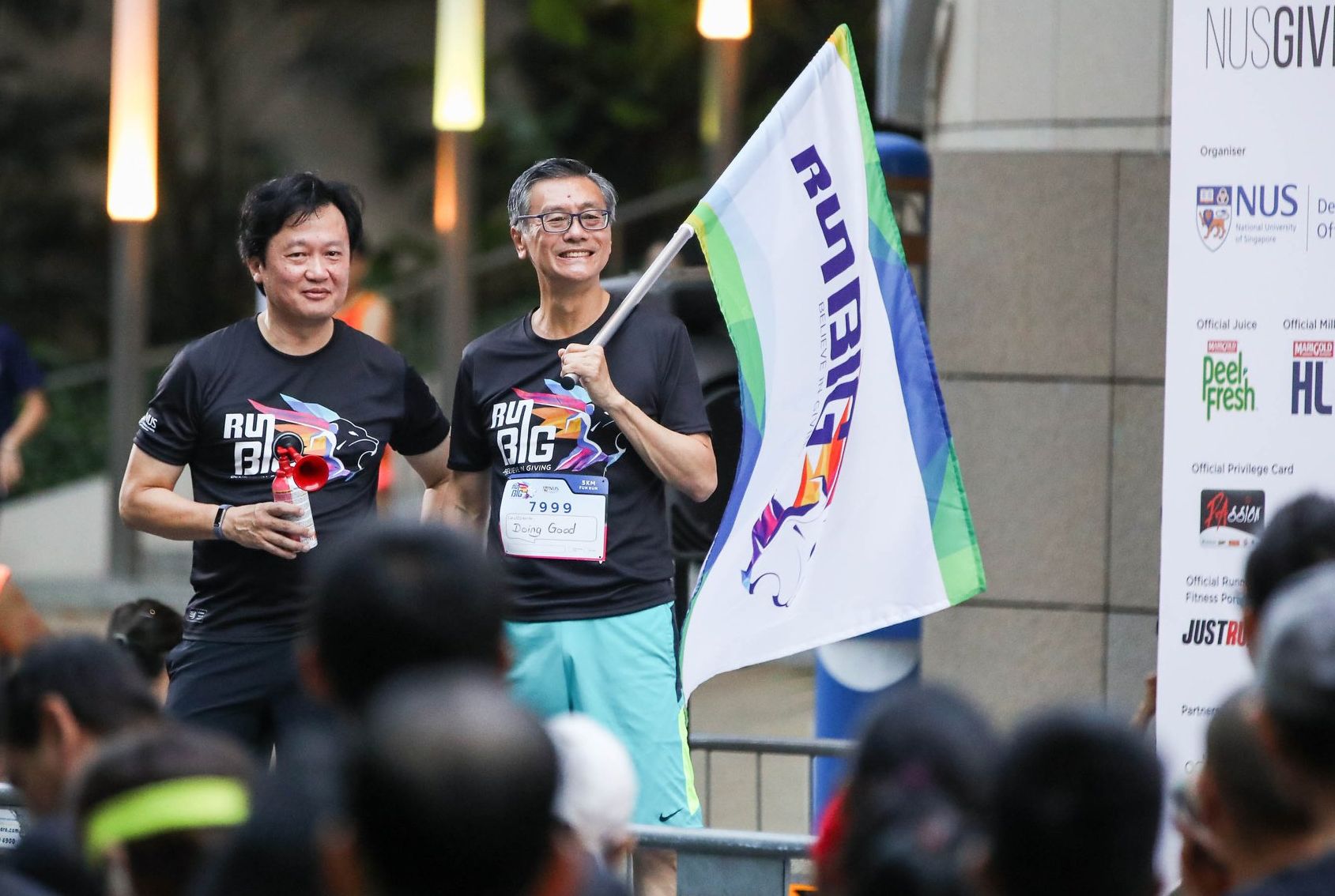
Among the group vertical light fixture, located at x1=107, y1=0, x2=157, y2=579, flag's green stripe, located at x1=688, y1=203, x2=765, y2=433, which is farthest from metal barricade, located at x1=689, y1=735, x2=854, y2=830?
vertical light fixture, located at x1=107, y1=0, x2=157, y2=579

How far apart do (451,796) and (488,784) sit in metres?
0.04

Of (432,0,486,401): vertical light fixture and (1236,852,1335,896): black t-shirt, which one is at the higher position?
(432,0,486,401): vertical light fixture

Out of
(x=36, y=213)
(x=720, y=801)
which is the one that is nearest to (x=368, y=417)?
(x=720, y=801)

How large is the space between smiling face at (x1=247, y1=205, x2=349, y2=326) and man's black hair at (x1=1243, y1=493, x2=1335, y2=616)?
2.50 m

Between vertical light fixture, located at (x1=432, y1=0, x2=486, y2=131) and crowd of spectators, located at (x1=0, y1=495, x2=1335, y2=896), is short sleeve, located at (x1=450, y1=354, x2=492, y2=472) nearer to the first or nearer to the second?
crowd of spectators, located at (x1=0, y1=495, x2=1335, y2=896)

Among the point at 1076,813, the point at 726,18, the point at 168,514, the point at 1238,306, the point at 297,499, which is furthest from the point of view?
the point at 726,18

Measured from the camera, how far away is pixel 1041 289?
7.31 m

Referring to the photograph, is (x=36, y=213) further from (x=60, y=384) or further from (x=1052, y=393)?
(x=1052, y=393)

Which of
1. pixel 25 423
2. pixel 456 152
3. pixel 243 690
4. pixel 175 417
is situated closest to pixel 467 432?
pixel 175 417

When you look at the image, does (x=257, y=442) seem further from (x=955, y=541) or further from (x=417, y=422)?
(x=955, y=541)

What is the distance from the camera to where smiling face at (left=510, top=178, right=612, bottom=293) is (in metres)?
5.09

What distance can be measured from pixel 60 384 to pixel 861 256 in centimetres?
1241

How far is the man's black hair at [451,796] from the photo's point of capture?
1.92 m

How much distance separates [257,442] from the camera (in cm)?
497
